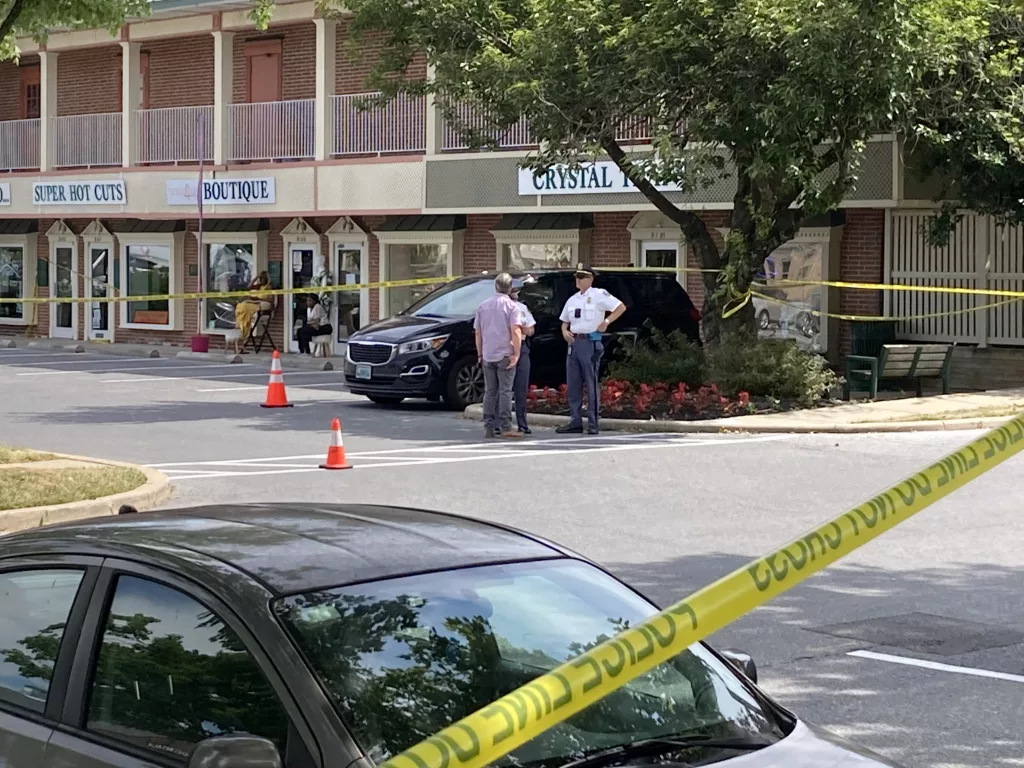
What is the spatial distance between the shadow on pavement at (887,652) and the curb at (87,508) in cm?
407

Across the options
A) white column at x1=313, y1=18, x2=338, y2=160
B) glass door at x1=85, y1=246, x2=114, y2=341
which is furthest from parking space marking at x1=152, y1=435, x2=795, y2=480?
glass door at x1=85, y1=246, x2=114, y2=341

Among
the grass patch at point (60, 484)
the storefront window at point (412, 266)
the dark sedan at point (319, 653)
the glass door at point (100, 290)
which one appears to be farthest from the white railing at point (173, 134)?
the dark sedan at point (319, 653)

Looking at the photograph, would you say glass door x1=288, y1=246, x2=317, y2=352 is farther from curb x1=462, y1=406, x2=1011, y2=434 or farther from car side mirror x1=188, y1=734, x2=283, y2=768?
car side mirror x1=188, y1=734, x2=283, y2=768

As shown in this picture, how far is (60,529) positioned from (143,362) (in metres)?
27.9

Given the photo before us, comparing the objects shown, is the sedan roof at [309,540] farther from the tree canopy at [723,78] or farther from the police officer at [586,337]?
the tree canopy at [723,78]

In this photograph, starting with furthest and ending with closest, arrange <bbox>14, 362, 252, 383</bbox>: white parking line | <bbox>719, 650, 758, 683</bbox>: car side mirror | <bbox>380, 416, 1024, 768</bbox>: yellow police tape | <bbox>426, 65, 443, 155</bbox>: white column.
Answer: <bbox>426, 65, 443, 155</bbox>: white column, <bbox>14, 362, 252, 383</bbox>: white parking line, <bbox>719, 650, 758, 683</bbox>: car side mirror, <bbox>380, 416, 1024, 768</bbox>: yellow police tape

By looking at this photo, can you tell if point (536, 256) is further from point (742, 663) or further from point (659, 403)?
point (742, 663)

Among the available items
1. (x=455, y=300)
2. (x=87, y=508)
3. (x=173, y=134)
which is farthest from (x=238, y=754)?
(x=173, y=134)

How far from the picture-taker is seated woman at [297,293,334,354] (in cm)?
3194

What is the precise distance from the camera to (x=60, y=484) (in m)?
12.4

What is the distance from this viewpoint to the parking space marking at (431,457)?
583 inches

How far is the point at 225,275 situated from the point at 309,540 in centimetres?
3182

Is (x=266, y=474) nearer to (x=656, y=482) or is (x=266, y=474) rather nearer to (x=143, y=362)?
(x=656, y=482)

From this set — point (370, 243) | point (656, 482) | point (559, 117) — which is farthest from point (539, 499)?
point (370, 243)
